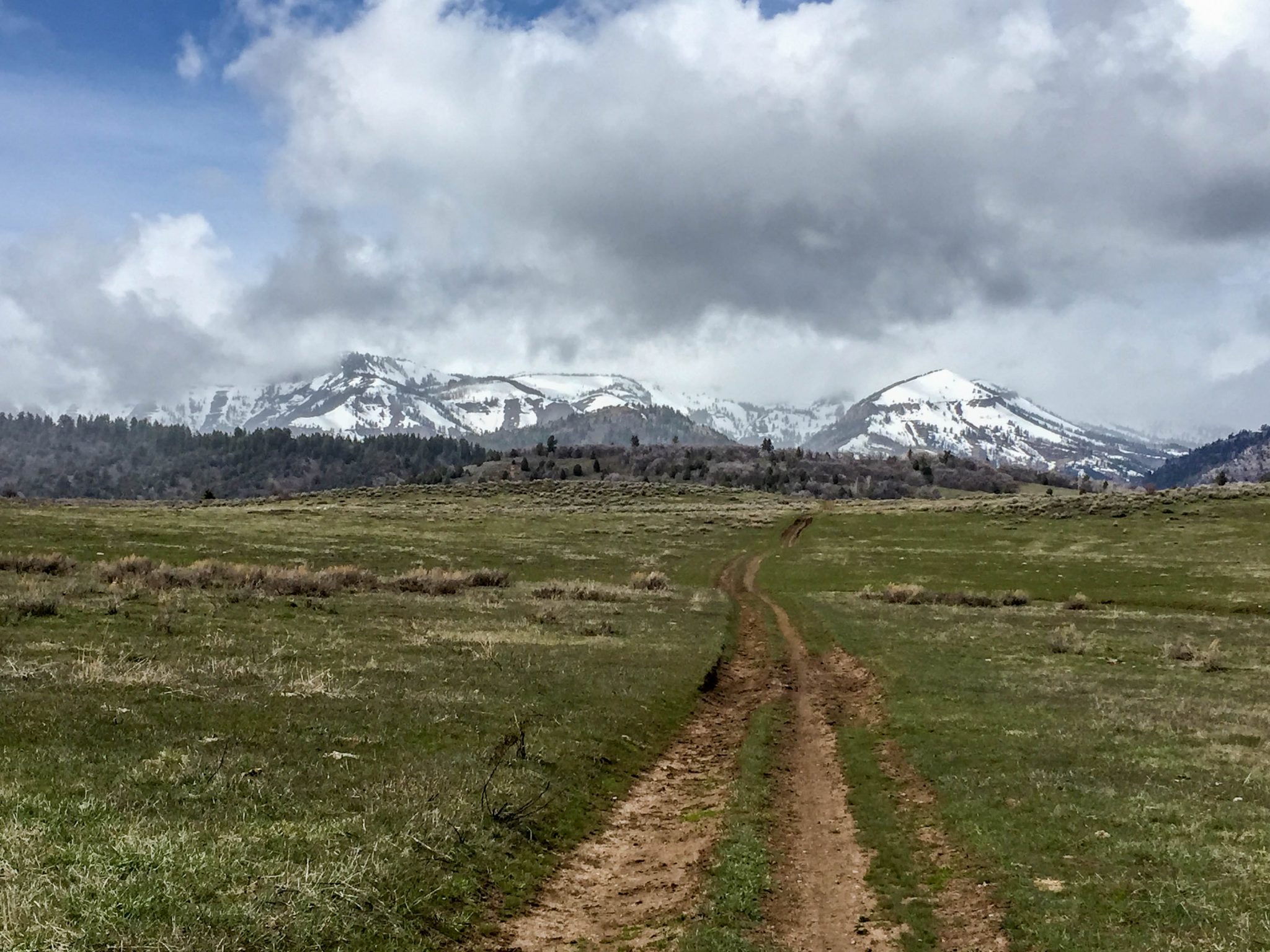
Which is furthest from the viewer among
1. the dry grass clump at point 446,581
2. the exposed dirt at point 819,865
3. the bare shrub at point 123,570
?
the dry grass clump at point 446,581

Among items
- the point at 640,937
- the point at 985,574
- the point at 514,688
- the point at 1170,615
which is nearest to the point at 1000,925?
the point at 640,937

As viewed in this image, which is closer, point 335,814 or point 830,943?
point 830,943

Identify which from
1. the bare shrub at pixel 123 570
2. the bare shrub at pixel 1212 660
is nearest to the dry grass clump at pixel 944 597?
the bare shrub at pixel 1212 660

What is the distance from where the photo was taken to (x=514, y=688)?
24.7 m

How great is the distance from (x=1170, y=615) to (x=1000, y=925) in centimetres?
4891

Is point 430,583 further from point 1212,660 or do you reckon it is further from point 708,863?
point 1212,660

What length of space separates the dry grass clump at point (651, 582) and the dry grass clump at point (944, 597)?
49.7 ft

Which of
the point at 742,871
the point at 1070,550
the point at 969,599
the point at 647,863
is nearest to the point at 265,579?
the point at 647,863

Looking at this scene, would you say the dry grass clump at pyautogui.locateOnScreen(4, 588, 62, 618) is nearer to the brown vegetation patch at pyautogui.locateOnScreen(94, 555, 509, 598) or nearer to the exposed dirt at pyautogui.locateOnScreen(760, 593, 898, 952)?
the brown vegetation patch at pyautogui.locateOnScreen(94, 555, 509, 598)

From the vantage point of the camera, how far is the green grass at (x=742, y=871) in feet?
38.2

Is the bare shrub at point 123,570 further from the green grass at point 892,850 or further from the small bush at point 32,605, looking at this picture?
the green grass at point 892,850

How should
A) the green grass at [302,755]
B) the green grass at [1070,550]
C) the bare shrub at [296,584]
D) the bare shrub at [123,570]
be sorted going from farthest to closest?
the green grass at [1070,550] → the bare shrub at [296,584] → the bare shrub at [123,570] → the green grass at [302,755]

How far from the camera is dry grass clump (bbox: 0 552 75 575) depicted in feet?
143

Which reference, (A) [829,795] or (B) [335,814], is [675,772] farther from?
(B) [335,814]
